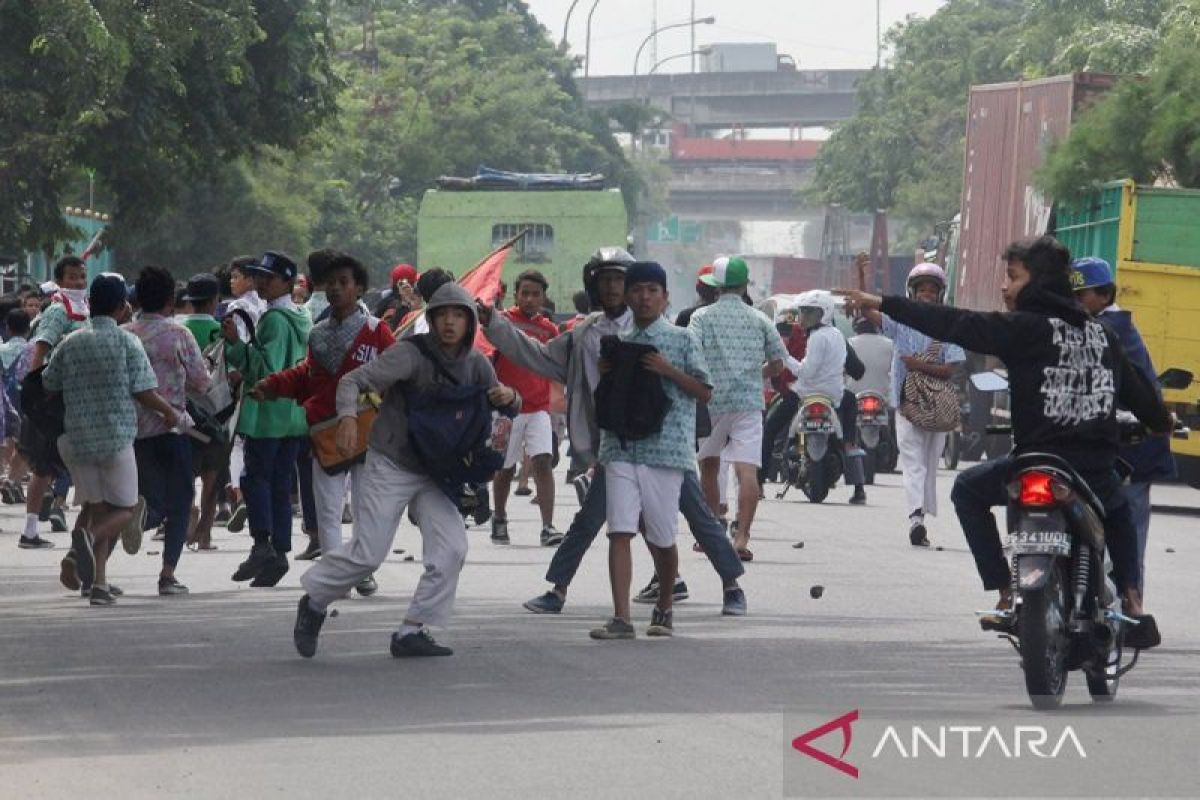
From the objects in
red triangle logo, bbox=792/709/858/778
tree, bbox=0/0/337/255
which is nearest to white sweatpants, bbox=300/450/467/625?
red triangle logo, bbox=792/709/858/778

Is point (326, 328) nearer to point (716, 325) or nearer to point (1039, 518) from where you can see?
point (716, 325)

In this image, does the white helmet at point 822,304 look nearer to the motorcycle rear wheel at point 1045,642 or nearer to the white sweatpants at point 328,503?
the white sweatpants at point 328,503

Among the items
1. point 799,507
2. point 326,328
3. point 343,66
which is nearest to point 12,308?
point 799,507

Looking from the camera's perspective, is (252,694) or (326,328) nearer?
(252,694)

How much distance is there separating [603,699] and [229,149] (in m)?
21.4

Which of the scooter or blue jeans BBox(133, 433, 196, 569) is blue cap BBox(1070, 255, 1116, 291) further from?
the scooter

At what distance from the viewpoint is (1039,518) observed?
29.6 ft

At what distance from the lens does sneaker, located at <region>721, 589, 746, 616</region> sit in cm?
1262

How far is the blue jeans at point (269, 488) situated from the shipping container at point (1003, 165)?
15793 mm

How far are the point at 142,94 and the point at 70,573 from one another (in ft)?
44.1

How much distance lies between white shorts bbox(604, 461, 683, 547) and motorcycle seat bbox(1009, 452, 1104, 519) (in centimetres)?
246

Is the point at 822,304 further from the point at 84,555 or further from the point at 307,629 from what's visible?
the point at 307,629

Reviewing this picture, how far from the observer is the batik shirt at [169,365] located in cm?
1352

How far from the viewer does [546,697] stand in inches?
374
